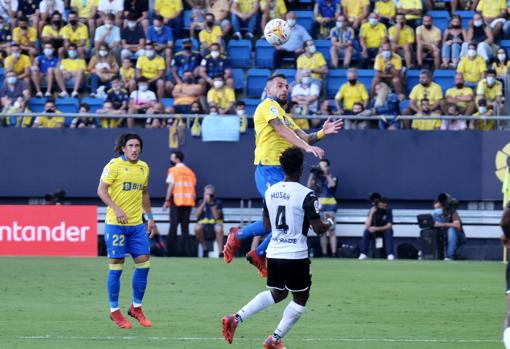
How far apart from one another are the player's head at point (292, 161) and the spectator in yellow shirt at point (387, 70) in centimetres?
1753

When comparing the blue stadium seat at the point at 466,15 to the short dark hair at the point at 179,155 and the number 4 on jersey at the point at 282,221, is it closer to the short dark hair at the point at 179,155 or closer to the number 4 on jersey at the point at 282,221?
the short dark hair at the point at 179,155

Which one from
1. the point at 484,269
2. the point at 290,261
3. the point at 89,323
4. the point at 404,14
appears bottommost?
the point at 484,269

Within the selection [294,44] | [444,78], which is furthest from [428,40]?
[294,44]

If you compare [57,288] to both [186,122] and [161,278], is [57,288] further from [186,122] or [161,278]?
[186,122]

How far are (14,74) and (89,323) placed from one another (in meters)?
15.9

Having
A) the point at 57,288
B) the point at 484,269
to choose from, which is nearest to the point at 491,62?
the point at 484,269

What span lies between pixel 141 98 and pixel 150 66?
1.04 meters

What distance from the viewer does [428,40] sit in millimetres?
29844

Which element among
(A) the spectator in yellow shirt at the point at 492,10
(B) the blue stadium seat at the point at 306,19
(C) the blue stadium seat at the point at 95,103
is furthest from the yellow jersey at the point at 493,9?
(C) the blue stadium seat at the point at 95,103

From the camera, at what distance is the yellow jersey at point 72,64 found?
29.9 m

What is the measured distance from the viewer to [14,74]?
29203 millimetres

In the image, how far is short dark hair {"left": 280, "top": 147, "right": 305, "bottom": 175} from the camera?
37.4 feet

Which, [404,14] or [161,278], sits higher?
[404,14]

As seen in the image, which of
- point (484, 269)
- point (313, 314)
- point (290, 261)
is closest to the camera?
point (290, 261)
